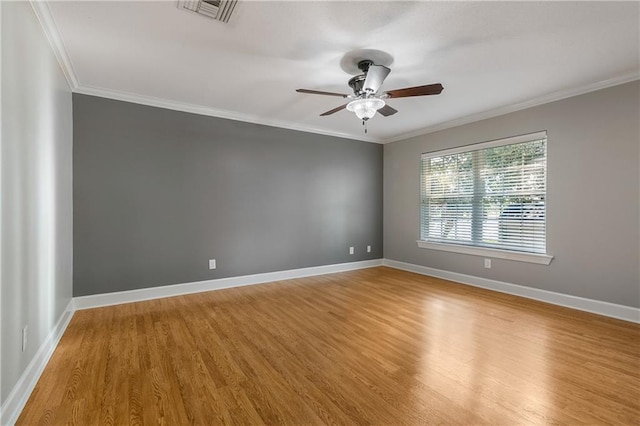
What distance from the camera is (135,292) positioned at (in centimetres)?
368

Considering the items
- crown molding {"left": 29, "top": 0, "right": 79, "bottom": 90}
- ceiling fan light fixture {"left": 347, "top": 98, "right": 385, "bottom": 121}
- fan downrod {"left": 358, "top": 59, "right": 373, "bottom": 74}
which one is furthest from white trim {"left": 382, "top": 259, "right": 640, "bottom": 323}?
crown molding {"left": 29, "top": 0, "right": 79, "bottom": 90}

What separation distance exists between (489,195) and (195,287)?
4.32 meters

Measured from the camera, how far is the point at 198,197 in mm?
4102

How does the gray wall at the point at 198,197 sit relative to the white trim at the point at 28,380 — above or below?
above

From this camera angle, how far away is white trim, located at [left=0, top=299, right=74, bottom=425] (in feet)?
5.19

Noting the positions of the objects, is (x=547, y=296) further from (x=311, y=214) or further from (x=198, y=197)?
(x=198, y=197)

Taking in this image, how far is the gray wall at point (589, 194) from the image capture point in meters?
3.09

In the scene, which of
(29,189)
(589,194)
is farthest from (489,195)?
(29,189)

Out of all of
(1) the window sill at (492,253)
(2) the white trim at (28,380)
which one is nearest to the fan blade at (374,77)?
(1) the window sill at (492,253)

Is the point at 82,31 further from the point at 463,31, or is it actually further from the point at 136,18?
the point at 463,31

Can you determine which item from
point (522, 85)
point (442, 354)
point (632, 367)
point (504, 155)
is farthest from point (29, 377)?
point (504, 155)

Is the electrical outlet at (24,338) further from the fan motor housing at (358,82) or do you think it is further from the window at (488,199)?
the window at (488,199)

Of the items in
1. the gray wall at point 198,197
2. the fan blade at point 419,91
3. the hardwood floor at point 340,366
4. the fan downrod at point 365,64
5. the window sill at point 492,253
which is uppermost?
the fan downrod at point 365,64

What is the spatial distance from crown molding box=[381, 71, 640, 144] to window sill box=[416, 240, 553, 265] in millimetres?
1889
